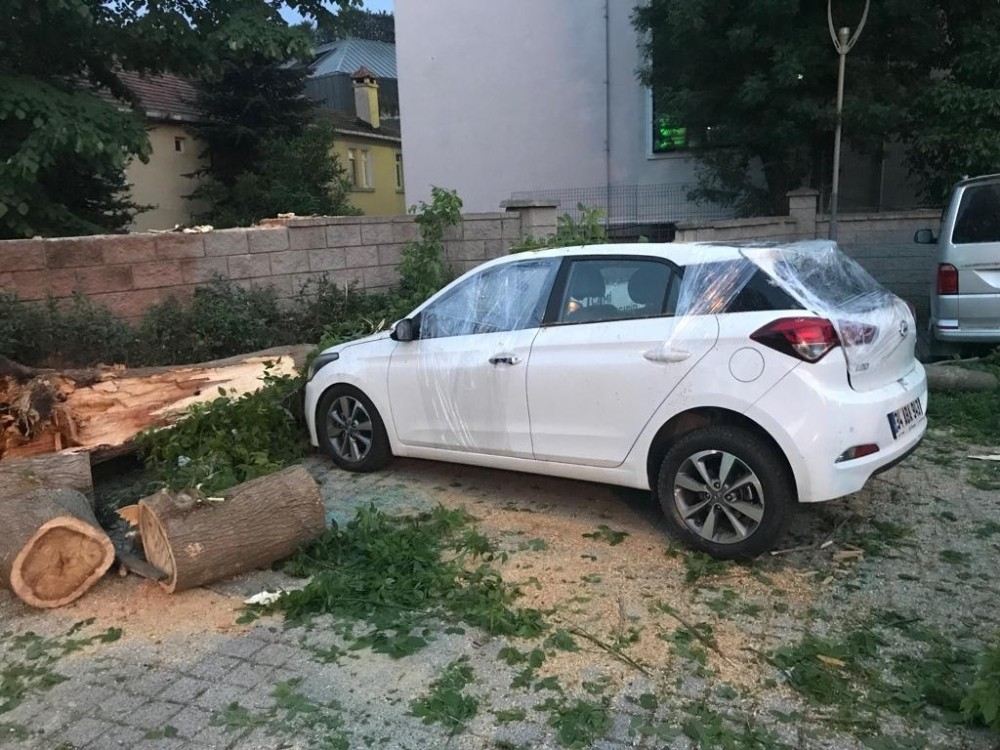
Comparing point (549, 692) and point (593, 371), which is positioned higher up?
point (593, 371)

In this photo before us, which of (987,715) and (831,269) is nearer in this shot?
(987,715)

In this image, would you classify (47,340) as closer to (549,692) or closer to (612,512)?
(612,512)

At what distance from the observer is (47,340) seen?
23.1ft

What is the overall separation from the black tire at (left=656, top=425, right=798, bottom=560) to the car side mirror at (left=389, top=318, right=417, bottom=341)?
195cm

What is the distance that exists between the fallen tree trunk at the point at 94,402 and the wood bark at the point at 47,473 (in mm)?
396

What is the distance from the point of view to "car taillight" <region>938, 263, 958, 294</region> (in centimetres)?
736

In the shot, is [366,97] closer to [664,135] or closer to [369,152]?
[369,152]

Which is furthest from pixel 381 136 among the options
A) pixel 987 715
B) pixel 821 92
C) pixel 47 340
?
pixel 987 715

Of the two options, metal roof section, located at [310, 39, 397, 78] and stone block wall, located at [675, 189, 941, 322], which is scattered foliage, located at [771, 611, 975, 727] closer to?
stone block wall, located at [675, 189, 941, 322]

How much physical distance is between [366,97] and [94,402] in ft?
99.9

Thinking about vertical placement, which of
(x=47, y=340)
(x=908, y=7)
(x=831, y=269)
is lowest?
(x=47, y=340)

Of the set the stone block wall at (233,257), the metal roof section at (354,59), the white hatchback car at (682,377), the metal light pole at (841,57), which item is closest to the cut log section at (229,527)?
the white hatchback car at (682,377)

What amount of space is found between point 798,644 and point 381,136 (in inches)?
1218

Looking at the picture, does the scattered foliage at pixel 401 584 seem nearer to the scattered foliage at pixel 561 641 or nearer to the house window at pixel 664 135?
the scattered foliage at pixel 561 641
